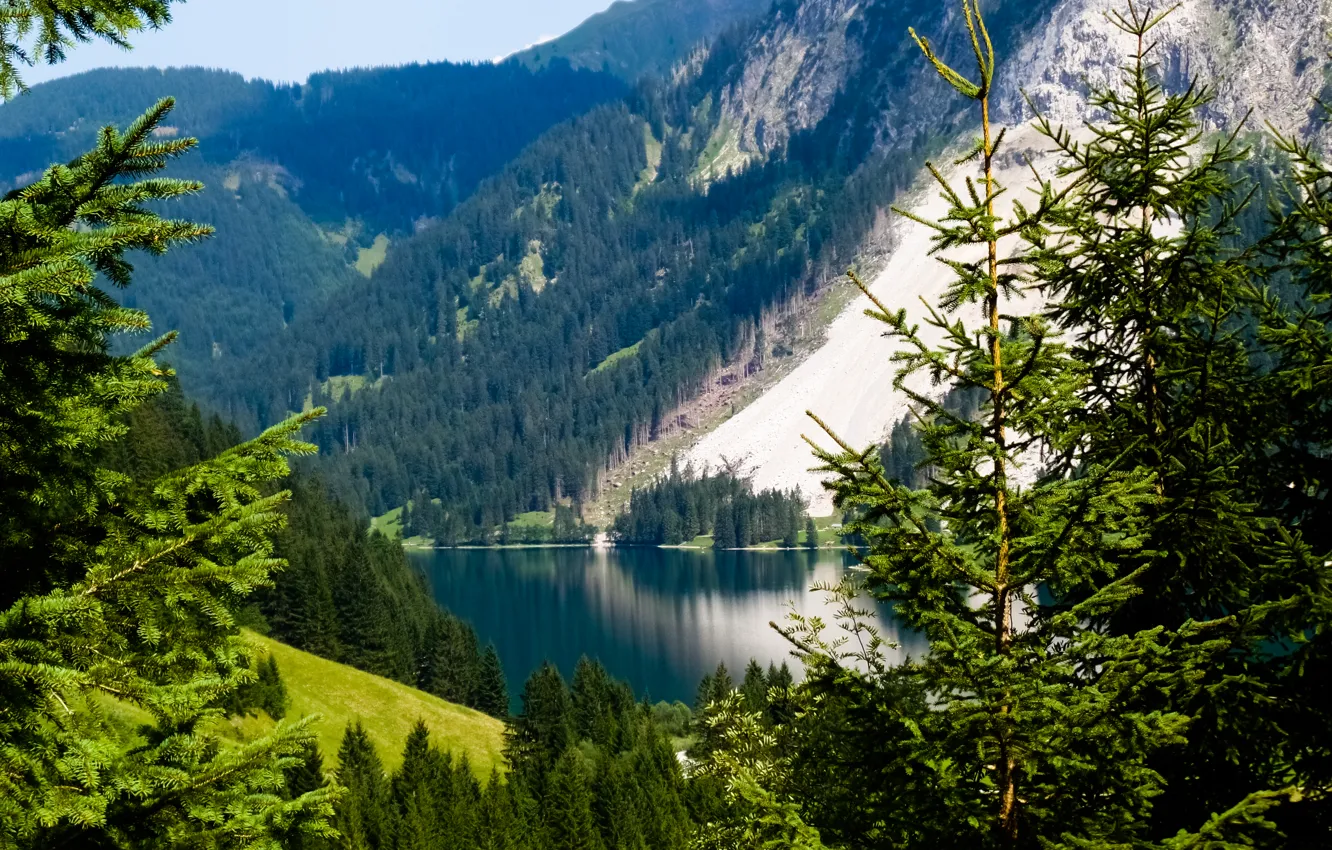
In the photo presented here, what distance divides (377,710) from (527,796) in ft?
79.3

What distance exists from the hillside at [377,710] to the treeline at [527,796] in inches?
217

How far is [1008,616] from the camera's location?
10297mm

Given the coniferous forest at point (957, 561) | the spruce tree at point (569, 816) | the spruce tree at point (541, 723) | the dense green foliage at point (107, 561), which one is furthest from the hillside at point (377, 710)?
the dense green foliage at point (107, 561)

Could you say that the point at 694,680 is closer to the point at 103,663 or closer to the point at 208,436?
the point at 208,436

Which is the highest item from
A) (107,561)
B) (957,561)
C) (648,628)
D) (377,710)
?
(107,561)

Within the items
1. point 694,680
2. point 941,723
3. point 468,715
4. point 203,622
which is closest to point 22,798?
point 203,622

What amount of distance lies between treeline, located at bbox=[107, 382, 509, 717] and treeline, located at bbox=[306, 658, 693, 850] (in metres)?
25.0

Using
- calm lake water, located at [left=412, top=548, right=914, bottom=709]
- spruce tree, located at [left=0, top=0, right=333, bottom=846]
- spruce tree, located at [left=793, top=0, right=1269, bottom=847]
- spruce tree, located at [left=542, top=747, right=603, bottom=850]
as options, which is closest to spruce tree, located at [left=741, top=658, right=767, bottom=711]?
spruce tree, located at [left=542, top=747, right=603, bottom=850]

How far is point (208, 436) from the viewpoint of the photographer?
110 metres

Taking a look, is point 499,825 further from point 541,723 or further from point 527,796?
point 541,723

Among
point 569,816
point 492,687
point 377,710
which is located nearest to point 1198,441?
point 569,816

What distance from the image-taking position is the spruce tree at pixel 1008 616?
9.34 meters

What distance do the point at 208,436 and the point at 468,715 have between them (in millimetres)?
45320

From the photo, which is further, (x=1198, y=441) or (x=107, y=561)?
(x=1198, y=441)
